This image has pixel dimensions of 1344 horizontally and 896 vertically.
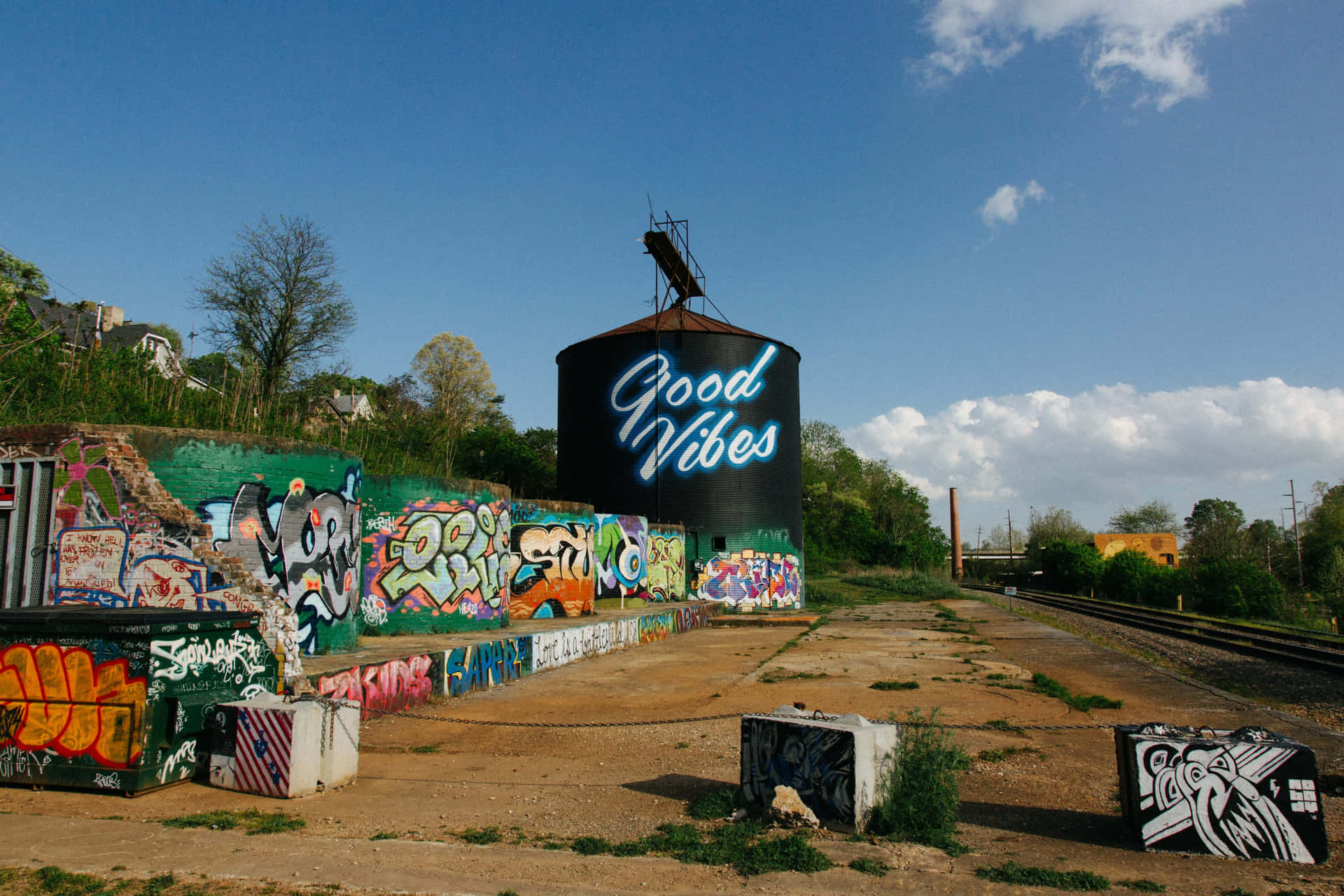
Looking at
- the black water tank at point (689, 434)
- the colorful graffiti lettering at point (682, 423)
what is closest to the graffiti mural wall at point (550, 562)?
the black water tank at point (689, 434)

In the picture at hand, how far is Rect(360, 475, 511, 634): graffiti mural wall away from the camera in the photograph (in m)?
13.7

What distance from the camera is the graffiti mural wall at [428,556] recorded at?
13695 mm

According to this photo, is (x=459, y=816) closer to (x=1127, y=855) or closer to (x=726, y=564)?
(x=1127, y=855)

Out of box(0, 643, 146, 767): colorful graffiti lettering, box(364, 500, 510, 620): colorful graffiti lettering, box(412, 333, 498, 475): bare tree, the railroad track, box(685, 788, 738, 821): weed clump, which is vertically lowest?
the railroad track

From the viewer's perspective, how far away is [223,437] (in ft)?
32.6

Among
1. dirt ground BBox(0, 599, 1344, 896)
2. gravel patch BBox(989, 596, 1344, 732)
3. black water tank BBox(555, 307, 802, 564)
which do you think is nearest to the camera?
dirt ground BBox(0, 599, 1344, 896)

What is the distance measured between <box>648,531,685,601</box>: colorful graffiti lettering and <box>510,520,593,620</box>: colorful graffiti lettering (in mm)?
5914

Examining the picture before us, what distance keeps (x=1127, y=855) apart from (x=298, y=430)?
16.4 metres

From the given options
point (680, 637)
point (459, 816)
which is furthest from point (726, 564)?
point (459, 816)

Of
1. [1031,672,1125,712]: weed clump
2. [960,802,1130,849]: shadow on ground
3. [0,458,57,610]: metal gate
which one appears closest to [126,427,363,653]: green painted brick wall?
[0,458,57,610]: metal gate

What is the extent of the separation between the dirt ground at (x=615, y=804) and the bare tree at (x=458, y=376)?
44292 mm

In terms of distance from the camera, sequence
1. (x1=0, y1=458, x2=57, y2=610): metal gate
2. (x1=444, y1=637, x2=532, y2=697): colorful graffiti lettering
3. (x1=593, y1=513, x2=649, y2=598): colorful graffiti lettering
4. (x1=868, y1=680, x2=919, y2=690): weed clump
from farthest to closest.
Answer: (x1=593, y1=513, x2=649, y2=598): colorful graffiti lettering → (x1=868, y1=680, x2=919, y2=690): weed clump → (x1=444, y1=637, x2=532, y2=697): colorful graffiti lettering → (x1=0, y1=458, x2=57, y2=610): metal gate

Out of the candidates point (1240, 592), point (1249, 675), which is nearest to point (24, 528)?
point (1249, 675)

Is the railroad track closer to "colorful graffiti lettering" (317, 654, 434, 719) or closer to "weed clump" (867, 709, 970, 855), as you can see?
"weed clump" (867, 709, 970, 855)
